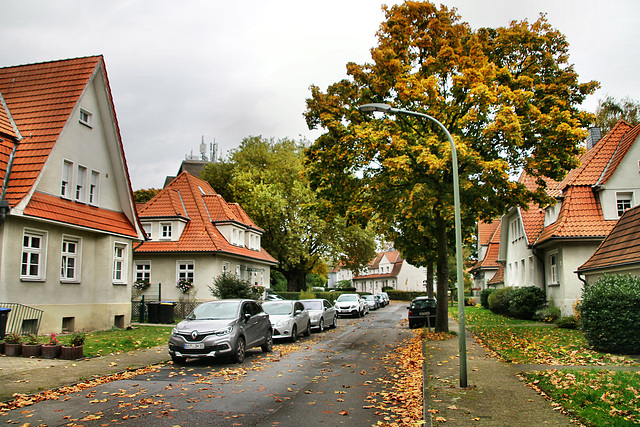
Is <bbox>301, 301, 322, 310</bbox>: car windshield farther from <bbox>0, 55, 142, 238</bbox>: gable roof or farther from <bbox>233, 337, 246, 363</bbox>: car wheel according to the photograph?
<bbox>233, 337, 246, 363</bbox>: car wheel

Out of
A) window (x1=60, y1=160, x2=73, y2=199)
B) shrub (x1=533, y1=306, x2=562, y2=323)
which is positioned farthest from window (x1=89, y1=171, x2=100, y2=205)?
shrub (x1=533, y1=306, x2=562, y2=323)

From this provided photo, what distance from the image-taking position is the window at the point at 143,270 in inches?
1281

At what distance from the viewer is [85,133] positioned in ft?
67.9

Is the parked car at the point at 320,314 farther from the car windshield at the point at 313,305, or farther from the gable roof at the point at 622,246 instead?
the gable roof at the point at 622,246

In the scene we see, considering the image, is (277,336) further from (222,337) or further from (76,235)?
(76,235)

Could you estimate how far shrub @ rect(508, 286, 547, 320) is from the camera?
26031 millimetres

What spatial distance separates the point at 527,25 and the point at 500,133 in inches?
180

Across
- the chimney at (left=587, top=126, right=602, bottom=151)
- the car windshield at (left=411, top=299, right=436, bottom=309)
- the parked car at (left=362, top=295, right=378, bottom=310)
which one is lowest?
the parked car at (left=362, top=295, right=378, bottom=310)

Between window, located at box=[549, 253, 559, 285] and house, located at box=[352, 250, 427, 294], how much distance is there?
6286cm

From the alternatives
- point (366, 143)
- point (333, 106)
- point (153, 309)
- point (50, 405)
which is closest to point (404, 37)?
point (333, 106)

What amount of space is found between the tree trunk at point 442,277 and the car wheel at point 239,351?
29.8 feet

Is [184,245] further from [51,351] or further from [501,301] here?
[501,301]

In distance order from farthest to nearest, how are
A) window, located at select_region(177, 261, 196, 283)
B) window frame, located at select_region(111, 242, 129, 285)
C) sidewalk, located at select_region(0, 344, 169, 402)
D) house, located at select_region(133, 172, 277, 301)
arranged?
window, located at select_region(177, 261, 196, 283) → house, located at select_region(133, 172, 277, 301) → window frame, located at select_region(111, 242, 129, 285) → sidewalk, located at select_region(0, 344, 169, 402)

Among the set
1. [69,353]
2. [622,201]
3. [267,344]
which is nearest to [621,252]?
[622,201]
